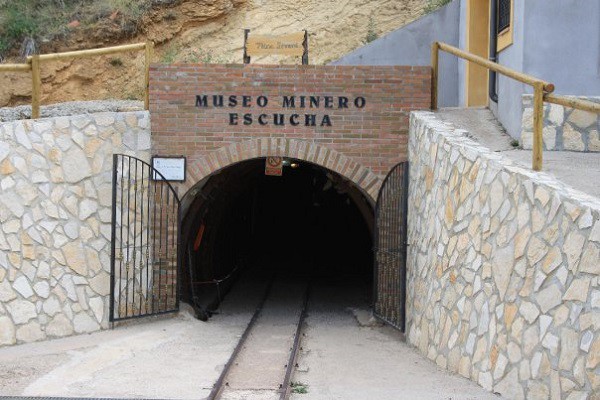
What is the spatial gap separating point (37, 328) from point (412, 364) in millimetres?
4691

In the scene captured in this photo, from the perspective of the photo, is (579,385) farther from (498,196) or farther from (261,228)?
(261,228)

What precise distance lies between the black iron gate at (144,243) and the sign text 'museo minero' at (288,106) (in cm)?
134

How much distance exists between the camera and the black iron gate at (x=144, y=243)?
1221 centimetres

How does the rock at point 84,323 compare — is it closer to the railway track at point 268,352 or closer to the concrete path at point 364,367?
the railway track at point 268,352

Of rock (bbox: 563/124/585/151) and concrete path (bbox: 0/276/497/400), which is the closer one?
concrete path (bbox: 0/276/497/400)

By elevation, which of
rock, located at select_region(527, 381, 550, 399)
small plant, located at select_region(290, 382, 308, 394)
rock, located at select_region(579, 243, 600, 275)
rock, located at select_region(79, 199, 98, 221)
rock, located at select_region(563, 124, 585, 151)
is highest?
rock, located at select_region(563, 124, 585, 151)

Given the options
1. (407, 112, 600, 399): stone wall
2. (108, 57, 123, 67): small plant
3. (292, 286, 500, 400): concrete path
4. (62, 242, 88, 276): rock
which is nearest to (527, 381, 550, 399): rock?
(407, 112, 600, 399): stone wall

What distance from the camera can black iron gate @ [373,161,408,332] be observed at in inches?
469

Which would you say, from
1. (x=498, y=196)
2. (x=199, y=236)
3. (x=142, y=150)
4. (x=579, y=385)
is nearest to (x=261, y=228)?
(x=199, y=236)

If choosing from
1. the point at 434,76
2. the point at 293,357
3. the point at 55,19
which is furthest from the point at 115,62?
the point at 293,357

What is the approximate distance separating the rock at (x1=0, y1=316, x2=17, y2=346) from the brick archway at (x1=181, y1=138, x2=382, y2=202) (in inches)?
116

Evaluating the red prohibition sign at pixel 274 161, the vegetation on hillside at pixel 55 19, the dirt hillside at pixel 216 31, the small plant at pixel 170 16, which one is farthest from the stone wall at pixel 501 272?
the vegetation on hillside at pixel 55 19

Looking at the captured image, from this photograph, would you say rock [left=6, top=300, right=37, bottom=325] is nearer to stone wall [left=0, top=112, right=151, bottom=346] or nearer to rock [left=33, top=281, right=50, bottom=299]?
stone wall [left=0, top=112, right=151, bottom=346]

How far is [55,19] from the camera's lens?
22.1 m
